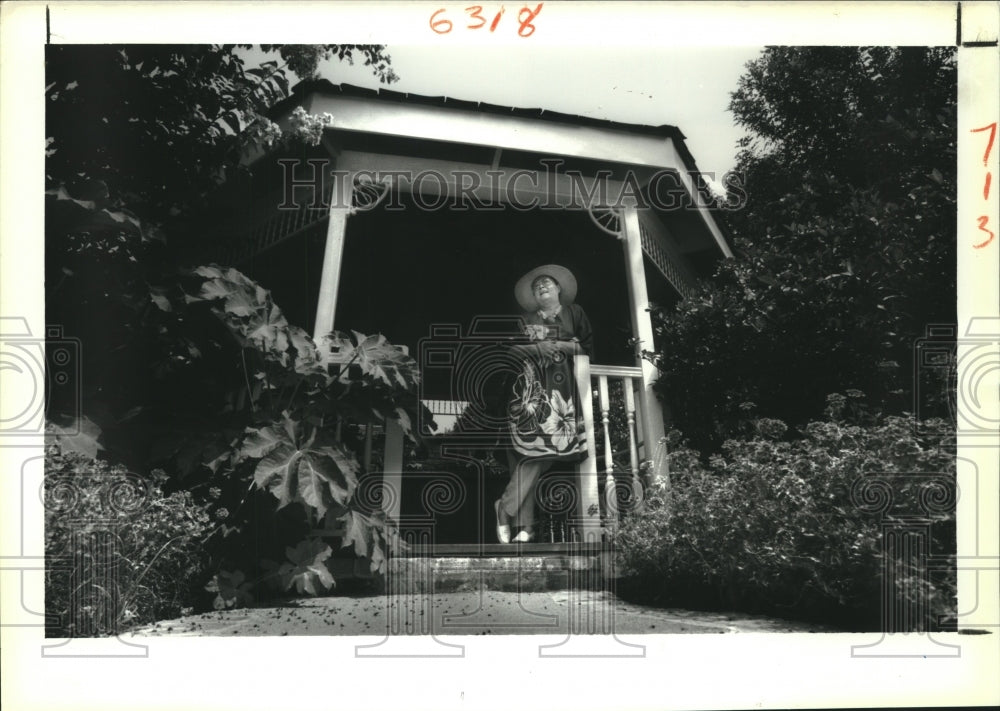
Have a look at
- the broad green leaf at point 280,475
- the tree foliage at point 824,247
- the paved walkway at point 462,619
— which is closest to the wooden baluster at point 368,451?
the broad green leaf at point 280,475

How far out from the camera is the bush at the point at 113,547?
4461 mm

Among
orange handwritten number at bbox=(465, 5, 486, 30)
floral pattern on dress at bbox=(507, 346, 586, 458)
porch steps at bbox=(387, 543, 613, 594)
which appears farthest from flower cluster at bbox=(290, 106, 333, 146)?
porch steps at bbox=(387, 543, 613, 594)

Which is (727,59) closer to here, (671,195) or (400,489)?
(671,195)

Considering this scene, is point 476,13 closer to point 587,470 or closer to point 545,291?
point 545,291

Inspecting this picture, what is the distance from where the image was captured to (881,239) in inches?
194

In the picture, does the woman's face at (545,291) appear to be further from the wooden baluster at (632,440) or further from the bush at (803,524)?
the bush at (803,524)

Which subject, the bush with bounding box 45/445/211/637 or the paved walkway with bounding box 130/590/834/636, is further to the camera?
the paved walkway with bounding box 130/590/834/636

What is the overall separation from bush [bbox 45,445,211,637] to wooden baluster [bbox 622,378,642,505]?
2101 mm

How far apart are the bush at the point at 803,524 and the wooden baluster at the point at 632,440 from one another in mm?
87

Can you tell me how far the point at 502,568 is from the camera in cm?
504

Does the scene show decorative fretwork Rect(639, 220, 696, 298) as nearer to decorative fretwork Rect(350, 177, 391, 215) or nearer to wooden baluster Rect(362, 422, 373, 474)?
decorative fretwork Rect(350, 177, 391, 215)

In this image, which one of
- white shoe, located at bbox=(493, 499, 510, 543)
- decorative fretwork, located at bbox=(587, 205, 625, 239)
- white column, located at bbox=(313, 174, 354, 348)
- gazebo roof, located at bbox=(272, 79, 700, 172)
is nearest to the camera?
gazebo roof, located at bbox=(272, 79, 700, 172)

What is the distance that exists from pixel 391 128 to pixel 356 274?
778 mm

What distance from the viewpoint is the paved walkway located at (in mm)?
4578
